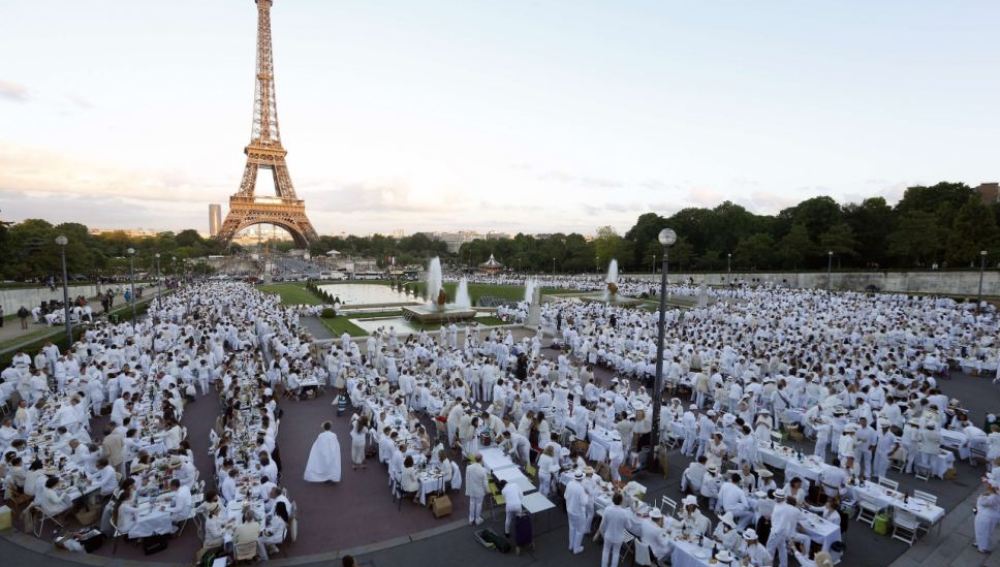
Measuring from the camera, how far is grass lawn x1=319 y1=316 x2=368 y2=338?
26.6 metres

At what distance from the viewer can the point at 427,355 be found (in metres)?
17.9

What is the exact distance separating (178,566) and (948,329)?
30580 millimetres

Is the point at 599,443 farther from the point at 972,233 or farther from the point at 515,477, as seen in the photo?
the point at 972,233

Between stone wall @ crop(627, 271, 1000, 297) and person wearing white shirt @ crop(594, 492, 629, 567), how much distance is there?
2022 inches

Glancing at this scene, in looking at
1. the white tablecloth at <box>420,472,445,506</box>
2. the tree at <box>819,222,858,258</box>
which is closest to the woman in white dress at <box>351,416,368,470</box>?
the white tablecloth at <box>420,472,445,506</box>

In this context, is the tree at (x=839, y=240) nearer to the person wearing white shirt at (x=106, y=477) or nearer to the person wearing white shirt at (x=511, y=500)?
the person wearing white shirt at (x=511, y=500)

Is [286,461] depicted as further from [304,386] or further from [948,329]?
[948,329]

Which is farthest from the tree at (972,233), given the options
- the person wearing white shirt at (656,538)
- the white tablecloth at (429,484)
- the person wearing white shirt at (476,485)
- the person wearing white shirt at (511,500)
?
the white tablecloth at (429,484)

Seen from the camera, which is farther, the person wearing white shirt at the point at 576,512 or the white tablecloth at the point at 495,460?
the white tablecloth at the point at 495,460

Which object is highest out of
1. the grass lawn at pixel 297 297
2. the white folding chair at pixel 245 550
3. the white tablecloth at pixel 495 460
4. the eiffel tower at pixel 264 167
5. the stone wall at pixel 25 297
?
the eiffel tower at pixel 264 167

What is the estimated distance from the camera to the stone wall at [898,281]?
41750 mm

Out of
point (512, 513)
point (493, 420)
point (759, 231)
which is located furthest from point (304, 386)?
point (759, 231)

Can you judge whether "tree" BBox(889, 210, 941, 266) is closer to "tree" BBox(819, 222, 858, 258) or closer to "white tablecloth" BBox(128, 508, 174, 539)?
"tree" BBox(819, 222, 858, 258)

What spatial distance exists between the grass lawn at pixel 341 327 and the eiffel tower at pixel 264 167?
62.1 m
